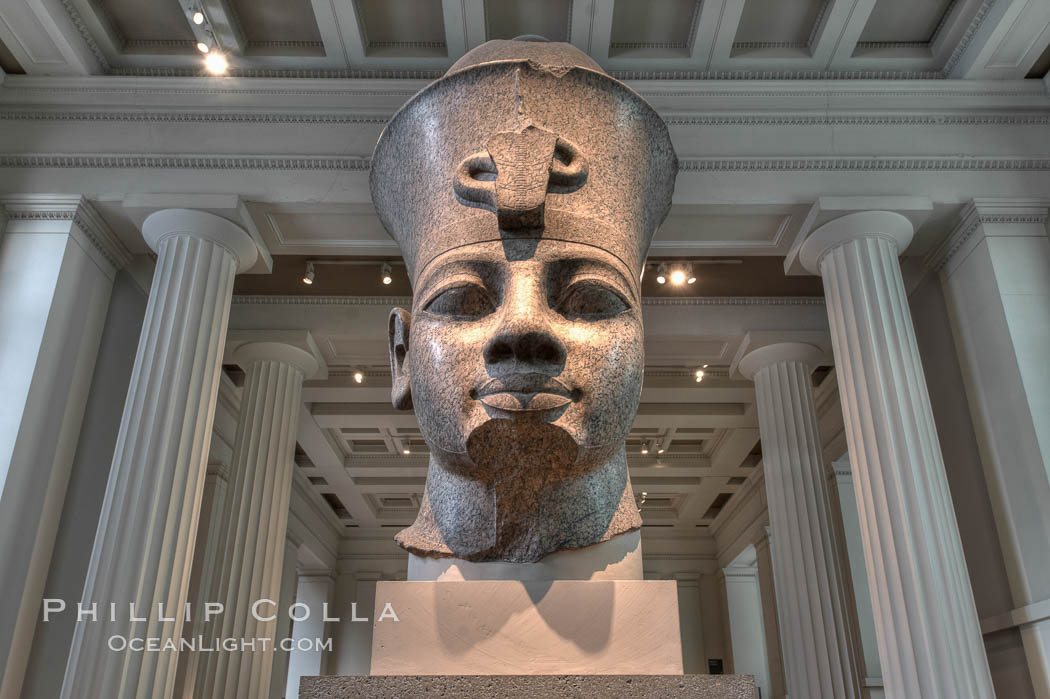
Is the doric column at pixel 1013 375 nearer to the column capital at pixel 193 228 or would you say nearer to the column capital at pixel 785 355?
the column capital at pixel 785 355

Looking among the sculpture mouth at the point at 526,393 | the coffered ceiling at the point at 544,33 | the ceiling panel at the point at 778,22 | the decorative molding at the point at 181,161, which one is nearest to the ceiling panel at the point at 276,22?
the coffered ceiling at the point at 544,33

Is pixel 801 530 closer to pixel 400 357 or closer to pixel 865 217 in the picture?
pixel 865 217

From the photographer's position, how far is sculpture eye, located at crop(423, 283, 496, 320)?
2.19 m

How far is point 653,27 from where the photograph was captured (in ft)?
21.1

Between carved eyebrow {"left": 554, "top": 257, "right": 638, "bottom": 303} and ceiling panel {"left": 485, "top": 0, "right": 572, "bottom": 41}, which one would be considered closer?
carved eyebrow {"left": 554, "top": 257, "right": 638, "bottom": 303}

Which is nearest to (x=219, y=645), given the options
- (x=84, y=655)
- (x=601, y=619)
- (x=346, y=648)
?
(x=84, y=655)

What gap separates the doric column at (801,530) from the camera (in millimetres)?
6656

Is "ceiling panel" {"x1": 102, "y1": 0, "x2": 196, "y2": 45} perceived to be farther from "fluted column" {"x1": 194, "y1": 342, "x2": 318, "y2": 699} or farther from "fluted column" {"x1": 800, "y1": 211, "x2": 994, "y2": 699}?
"fluted column" {"x1": 800, "y1": 211, "x2": 994, "y2": 699}

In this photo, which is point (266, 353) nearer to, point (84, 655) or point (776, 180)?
point (84, 655)

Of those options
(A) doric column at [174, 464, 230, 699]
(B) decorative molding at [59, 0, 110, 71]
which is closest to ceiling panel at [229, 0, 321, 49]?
(B) decorative molding at [59, 0, 110, 71]

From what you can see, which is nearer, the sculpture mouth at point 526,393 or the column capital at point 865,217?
the sculpture mouth at point 526,393

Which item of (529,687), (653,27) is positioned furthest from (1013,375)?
(529,687)

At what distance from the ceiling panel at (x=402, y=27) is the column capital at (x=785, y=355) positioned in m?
4.54

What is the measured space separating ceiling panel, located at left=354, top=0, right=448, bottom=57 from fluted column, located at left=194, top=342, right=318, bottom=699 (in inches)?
135
